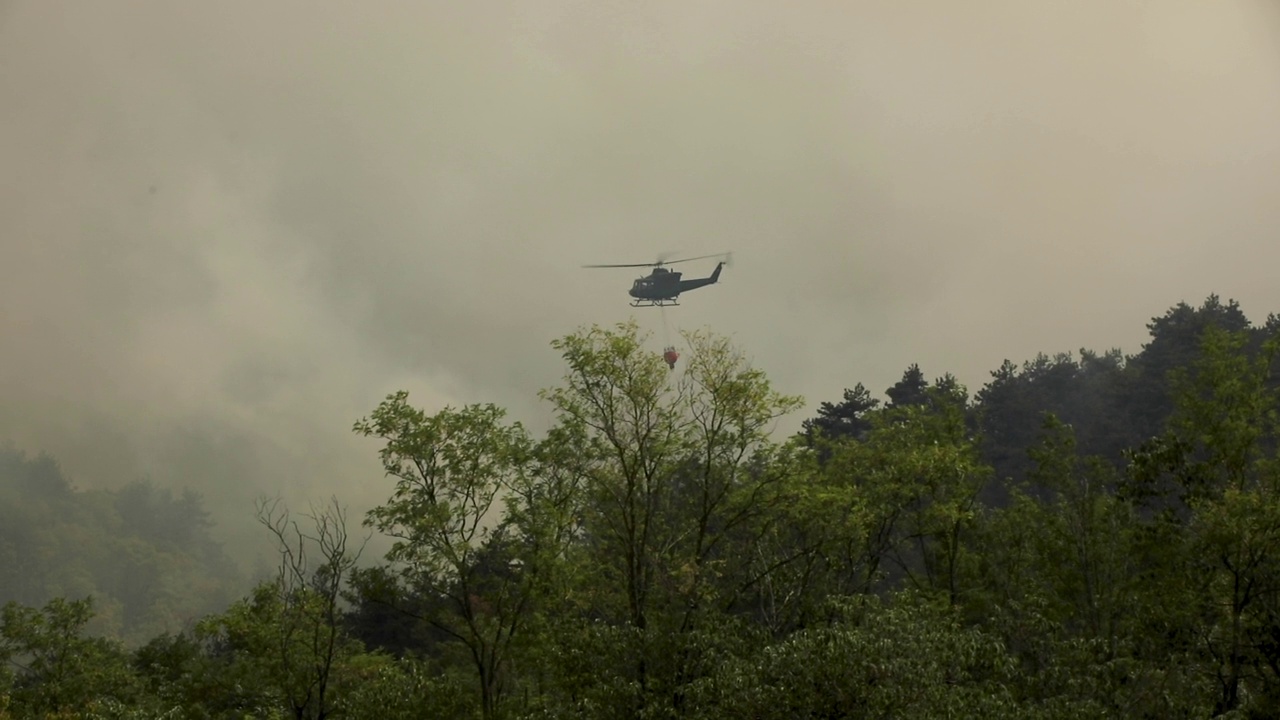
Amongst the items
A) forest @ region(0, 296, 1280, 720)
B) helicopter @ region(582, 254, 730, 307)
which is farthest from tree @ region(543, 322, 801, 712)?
helicopter @ region(582, 254, 730, 307)

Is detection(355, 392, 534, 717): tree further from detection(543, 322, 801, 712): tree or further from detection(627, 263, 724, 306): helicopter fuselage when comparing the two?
detection(627, 263, 724, 306): helicopter fuselage

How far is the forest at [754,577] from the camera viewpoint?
2175 centimetres

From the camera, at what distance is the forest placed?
71.4 ft

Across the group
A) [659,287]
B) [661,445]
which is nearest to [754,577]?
[661,445]

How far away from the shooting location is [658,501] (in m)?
32.8

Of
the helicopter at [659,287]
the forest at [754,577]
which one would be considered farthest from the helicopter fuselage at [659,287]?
the forest at [754,577]

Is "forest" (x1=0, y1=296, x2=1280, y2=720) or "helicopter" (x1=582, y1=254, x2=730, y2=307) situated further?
"helicopter" (x1=582, y1=254, x2=730, y2=307)

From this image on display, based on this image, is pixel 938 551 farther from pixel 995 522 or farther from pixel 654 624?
pixel 654 624

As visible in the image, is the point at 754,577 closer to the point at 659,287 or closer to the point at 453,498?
the point at 453,498

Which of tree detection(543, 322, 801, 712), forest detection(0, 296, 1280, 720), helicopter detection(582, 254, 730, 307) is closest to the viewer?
forest detection(0, 296, 1280, 720)

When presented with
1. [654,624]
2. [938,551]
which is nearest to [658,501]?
[654,624]

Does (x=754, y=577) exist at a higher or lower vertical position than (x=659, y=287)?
lower

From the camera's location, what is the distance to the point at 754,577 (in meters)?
27.5

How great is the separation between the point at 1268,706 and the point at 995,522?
1710 cm
